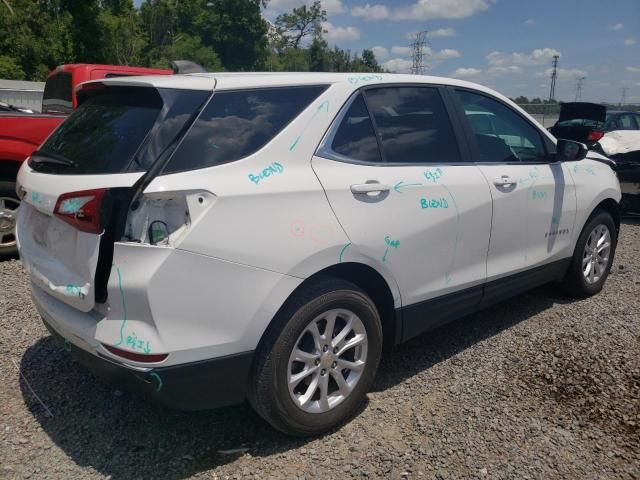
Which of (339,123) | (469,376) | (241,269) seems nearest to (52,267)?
(241,269)

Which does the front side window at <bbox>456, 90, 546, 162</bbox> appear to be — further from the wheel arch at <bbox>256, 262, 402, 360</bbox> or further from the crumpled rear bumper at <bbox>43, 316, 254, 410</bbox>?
the crumpled rear bumper at <bbox>43, 316, 254, 410</bbox>

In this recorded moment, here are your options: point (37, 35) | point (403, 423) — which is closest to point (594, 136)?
point (403, 423)

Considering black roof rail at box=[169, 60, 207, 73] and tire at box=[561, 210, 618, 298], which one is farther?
tire at box=[561, 210, 618, 298]

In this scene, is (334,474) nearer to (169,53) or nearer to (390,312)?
(390,312)

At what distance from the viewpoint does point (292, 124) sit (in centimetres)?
265

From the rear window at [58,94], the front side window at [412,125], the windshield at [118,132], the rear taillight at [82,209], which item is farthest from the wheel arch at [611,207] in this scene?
the rear window at [58,94]

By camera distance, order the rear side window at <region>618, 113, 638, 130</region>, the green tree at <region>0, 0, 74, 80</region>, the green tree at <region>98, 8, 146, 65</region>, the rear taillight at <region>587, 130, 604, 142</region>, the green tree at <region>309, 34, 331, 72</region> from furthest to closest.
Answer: the green tree at <region>309, 34, 331, 72</region>
the green tree at <region>98, 8, 146, 65</region>
the green tree at <region>0, 0, 74, 80</region>
the rear side window at <region>618, 113, 638, 130</region>
the rear taillight at <region>587, 130, 604, 142</region>

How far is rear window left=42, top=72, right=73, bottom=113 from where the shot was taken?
6465 mm

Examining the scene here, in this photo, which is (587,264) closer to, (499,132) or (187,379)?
(499,132)

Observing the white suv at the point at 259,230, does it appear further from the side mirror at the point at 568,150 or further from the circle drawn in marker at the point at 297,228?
the side mirror at the point at 568,150

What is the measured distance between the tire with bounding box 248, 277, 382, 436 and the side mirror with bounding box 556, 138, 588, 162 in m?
2.25

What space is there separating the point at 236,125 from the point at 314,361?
1.20 meters

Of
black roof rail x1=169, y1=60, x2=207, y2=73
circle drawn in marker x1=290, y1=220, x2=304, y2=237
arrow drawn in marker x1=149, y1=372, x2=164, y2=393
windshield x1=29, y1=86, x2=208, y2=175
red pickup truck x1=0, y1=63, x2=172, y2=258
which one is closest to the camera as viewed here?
arrow drawn in marker x1=149, y1=372, x2=164, y2=393

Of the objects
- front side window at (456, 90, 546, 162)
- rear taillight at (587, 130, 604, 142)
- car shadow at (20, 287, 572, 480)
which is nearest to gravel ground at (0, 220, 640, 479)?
car shadow at (20, 287, 572, 480)
